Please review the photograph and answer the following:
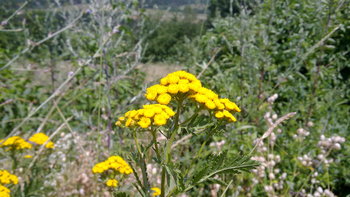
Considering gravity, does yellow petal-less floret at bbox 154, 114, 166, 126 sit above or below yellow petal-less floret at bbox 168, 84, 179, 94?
below

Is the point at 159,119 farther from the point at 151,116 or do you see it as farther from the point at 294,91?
the point at 294,91

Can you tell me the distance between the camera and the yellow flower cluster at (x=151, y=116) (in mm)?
965

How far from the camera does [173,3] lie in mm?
3568

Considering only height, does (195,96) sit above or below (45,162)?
above

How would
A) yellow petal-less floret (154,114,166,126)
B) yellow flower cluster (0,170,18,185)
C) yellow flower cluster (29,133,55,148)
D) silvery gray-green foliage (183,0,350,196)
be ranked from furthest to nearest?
1. silvery gray-green foliage (183,0,350,196)
2. yellow flower cluster (29,133,55,148)
3. yellow flower cluster (0,170,18,185)
4. yellow petal-less floret (154,114,166,126)

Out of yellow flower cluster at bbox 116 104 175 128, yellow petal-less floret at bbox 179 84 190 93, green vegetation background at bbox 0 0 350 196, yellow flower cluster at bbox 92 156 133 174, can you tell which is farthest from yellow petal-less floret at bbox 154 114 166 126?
yellow flower cluster at bbox 92 156 133 174

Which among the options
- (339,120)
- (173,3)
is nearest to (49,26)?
(173,3)

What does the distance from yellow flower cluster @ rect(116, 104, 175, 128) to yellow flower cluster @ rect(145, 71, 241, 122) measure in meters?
0.03

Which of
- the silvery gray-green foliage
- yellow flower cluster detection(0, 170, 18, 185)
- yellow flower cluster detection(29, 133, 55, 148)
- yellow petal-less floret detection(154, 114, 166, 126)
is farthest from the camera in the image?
the silvery gray-green foliage

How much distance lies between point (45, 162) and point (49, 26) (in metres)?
3.30

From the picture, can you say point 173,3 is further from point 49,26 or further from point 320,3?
point 49,26

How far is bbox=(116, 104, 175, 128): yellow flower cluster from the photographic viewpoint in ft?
3.17

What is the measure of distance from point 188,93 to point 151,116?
0.17 m

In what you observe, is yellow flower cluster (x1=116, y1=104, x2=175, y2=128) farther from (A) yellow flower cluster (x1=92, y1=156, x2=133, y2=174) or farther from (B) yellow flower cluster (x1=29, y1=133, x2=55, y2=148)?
(B) yellow flower cluster (x1=29, y1=133, x2=55, y2=148)
